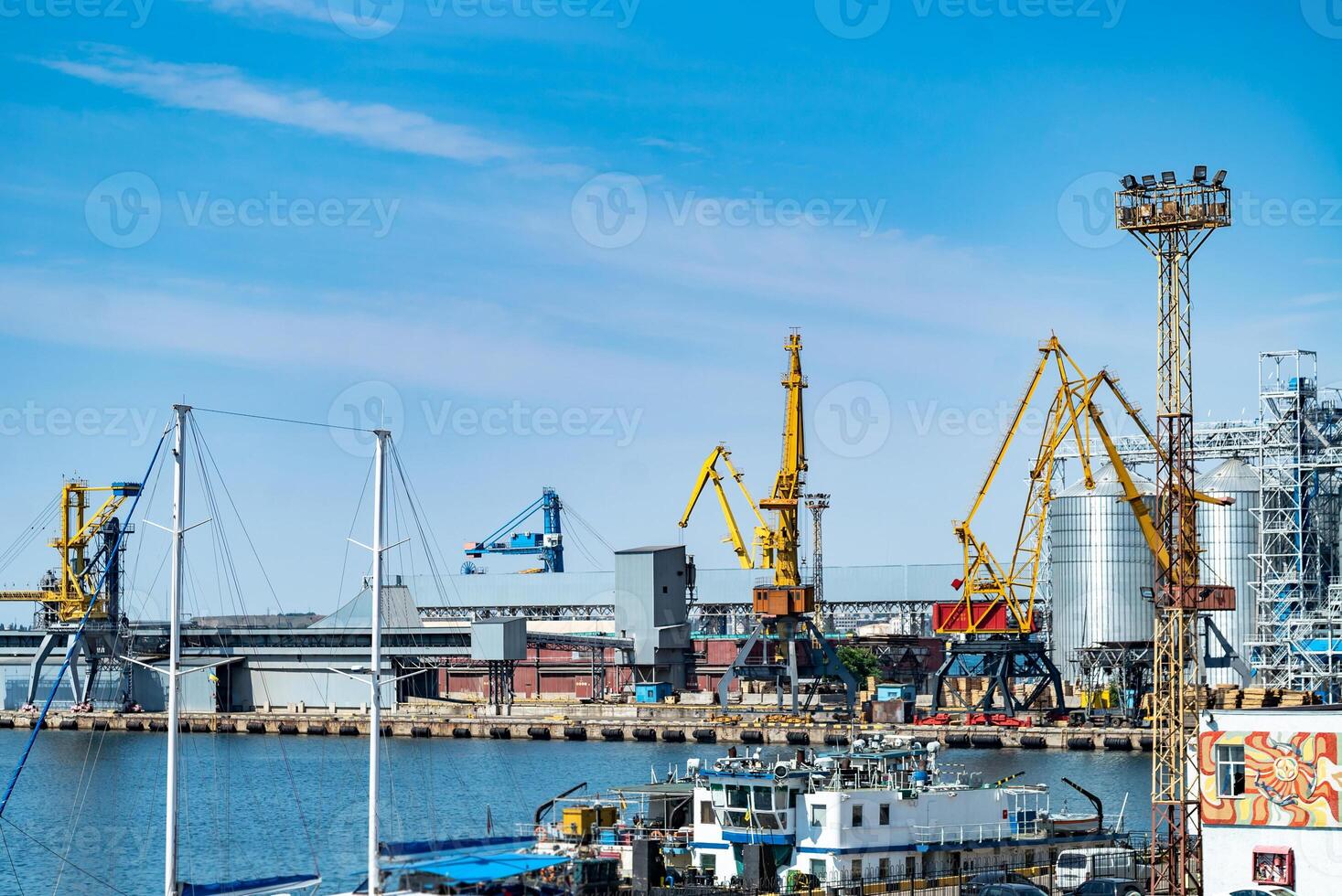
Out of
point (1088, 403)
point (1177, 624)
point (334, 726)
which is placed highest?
point (1088, 403)

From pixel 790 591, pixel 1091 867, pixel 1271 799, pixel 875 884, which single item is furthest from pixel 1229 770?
pixel 790 591

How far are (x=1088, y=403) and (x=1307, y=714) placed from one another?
72.1m

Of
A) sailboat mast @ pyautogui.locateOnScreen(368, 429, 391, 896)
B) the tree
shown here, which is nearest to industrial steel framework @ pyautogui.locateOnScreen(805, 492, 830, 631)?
the tree

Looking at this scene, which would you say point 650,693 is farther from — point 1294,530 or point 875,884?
point 875,884

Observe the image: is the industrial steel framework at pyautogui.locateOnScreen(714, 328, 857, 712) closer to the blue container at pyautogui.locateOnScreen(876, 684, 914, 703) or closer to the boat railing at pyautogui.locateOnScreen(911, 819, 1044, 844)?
the blue container at pyautogui.locateOnScreen(876, 684, 914, 703)

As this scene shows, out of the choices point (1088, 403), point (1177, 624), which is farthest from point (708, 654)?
point (1177, 624)

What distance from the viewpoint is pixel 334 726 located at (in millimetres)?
113312

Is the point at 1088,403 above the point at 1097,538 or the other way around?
above

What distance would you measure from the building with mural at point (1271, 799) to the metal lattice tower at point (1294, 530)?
75.5 metres

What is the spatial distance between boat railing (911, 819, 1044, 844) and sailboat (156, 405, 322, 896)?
13768mm

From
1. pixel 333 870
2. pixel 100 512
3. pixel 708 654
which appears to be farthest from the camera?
pixel 708 654

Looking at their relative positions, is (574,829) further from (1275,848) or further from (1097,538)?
(1097,538)

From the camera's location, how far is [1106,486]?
119875 mm

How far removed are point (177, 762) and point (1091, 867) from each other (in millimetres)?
20865
